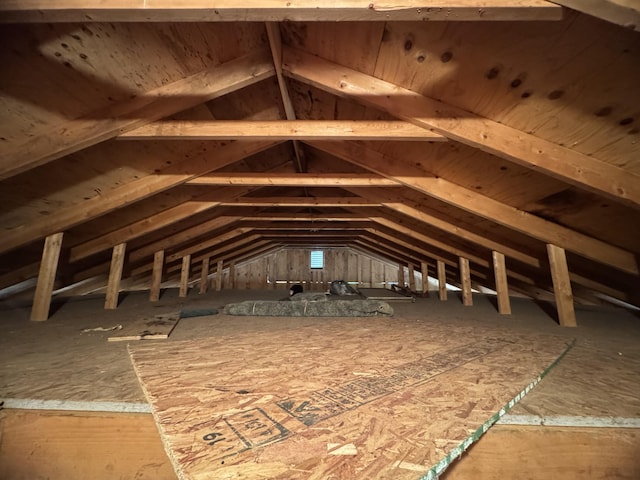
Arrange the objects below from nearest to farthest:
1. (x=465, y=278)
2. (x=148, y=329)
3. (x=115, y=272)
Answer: (x=148, y=329) → (x=115, y=272) → (x=465, y=278)

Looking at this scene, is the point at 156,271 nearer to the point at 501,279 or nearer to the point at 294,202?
the point at 294,202

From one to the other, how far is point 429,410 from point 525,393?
65 cm

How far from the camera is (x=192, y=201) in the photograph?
4082 mm

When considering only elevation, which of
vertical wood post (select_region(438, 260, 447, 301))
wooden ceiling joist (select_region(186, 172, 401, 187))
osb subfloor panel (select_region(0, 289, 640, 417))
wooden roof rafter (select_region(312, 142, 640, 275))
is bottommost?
osb subfloor panel (select_region(0, 289, 640, 417))

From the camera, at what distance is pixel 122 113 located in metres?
1.98

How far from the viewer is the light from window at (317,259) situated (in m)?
10.8

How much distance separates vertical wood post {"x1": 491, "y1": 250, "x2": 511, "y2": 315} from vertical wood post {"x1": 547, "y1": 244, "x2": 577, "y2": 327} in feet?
2.66

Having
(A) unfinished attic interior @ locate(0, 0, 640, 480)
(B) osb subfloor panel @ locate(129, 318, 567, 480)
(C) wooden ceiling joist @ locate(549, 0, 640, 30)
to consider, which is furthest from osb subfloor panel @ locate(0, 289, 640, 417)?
(C) wooden ceiling joist @ locate(549, 0, 640, 30)

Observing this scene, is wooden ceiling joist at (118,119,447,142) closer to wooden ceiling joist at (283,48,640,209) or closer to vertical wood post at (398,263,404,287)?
wooden ceiling joist at (283,48,640,209)

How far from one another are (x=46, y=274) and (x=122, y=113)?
268 centimetres

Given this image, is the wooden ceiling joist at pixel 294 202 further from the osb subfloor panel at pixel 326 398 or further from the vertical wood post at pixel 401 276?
the vertical wood post at pixel 401 276

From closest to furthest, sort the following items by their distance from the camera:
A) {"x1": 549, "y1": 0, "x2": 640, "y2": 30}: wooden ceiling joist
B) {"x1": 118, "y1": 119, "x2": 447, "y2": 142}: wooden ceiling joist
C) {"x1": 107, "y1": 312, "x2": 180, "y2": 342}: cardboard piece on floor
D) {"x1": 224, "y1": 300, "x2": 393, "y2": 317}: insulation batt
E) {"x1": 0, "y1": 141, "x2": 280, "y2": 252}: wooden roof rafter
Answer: {"x1": 549, "y1": 0, "x2": 640, "y2": 30}: wooden ceiling joist < {"x1": 118, "y1": 119, "x2": 447, "y2": 142}: wooden ceiling joist < {"x1": 107, "y1": 312, "x2": 180, "y2": 342}: cardboard piece on floor < {"x1": 0, "y1": 141, "x2": 280, "y2": 252}: wooden roof rafter < {"x1": 224, "y1": 300, "x2": 393, "y2": 317}: insulation batt

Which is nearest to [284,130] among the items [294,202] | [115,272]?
[294,202]

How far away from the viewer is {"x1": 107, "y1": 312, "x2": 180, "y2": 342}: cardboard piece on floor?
2.58m
